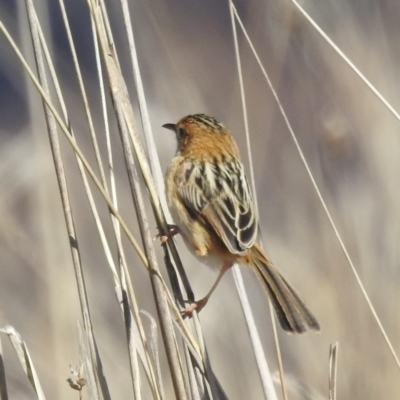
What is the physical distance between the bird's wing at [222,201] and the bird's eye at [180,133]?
0.26 metres

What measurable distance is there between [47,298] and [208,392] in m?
2.10

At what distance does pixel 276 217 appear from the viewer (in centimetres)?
483

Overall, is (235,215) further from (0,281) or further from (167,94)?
(0,281)

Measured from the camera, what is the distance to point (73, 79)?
492cm

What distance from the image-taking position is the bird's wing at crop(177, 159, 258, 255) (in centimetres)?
298

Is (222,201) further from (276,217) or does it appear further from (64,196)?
(276,217)

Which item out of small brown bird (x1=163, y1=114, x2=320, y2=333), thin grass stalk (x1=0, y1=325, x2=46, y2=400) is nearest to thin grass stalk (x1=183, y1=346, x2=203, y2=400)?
small brown bird (x1=163, y1=114, x2=320, y2=333)

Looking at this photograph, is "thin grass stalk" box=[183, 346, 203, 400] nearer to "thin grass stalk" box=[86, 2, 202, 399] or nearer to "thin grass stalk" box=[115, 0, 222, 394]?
"thin grass stalk" box=[115, 0, 222, 394]

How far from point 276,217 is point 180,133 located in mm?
1498

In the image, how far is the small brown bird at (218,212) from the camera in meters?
2.85

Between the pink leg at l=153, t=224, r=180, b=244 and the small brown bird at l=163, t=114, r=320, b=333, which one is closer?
the pink leg at l=153, t=224, r=180, b=244

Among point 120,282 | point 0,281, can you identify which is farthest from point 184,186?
point 0,281

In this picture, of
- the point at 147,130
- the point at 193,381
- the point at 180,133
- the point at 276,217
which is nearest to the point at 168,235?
the point at 147,130

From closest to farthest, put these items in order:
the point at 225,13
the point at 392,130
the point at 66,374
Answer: the point at 66,374
the point at 392,130
the point at 225,13
